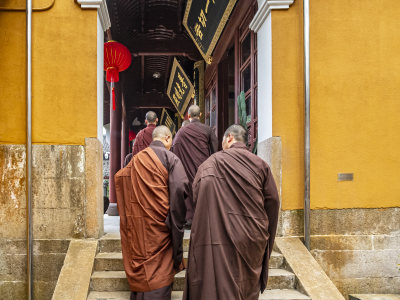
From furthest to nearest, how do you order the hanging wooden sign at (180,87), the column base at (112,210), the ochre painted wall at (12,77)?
the hanging wooden sign at (180,87) → the column base at (112,210) → the ochre painted wall at (12,77)

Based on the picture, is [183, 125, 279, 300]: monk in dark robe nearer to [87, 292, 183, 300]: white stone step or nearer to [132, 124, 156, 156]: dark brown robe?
[87, 292, 183, 300]: white stone step

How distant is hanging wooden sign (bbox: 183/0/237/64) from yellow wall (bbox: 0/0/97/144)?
1.50 metres

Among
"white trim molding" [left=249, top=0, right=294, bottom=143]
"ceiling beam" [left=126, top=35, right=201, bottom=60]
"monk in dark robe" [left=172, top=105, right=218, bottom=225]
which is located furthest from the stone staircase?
"ceiling beam" [left=126, top=35, right=201, bottom=60]

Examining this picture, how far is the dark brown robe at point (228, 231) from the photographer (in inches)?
111

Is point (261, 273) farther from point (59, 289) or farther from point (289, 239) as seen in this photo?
point (59, 289)

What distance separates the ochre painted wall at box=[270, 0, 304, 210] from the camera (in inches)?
170

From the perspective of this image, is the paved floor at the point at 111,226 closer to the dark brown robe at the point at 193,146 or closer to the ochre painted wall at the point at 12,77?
the dark brown robe at the point at 193,146

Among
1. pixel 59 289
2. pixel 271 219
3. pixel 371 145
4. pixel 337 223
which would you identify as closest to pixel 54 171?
pixel 59 289

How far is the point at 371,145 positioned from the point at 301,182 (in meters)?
0.87

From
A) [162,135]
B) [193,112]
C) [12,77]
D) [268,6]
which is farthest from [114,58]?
[162,135]

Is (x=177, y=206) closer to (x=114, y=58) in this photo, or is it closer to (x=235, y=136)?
(x=235, y=136)

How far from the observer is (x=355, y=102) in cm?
438

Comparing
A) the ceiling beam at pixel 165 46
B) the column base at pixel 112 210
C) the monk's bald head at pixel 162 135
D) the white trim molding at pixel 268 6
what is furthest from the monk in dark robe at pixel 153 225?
the ceiling beam at pixel 165 46

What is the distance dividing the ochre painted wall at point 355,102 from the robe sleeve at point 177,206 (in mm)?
1684
